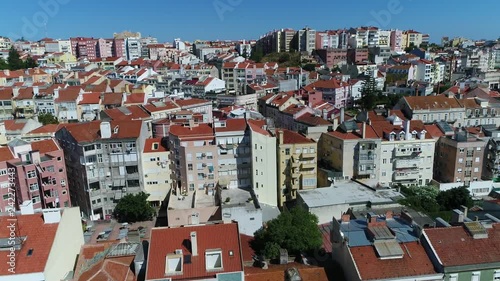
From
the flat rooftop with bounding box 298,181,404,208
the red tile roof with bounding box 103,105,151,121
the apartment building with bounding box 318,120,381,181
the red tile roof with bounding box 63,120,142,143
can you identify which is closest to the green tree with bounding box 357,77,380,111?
the apartment building with bounding box 318,120,381,181

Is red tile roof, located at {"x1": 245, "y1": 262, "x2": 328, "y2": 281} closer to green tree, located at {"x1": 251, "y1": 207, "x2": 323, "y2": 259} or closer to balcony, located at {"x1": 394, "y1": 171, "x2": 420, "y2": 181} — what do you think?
green tree, located at {"x1": 251, "y1": 207, "x2": 323, "y2": 259}

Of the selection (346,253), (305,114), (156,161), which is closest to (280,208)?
(156,161)

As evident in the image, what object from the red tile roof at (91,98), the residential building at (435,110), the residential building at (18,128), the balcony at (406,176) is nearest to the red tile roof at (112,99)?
the red tile roof at (91,98)

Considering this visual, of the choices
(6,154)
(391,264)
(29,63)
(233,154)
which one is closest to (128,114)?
(6,154)

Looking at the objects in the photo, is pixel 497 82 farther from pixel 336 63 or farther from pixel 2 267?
pixel 2 267

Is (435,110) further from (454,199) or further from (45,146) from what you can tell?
(45,146)

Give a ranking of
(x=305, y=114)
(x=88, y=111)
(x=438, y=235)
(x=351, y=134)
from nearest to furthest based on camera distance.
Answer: (x=438, y=235)
(x=351, y=134)
(x=305, y=114)
(x=88, y=111)

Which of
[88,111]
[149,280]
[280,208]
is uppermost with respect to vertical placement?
[88,111]
